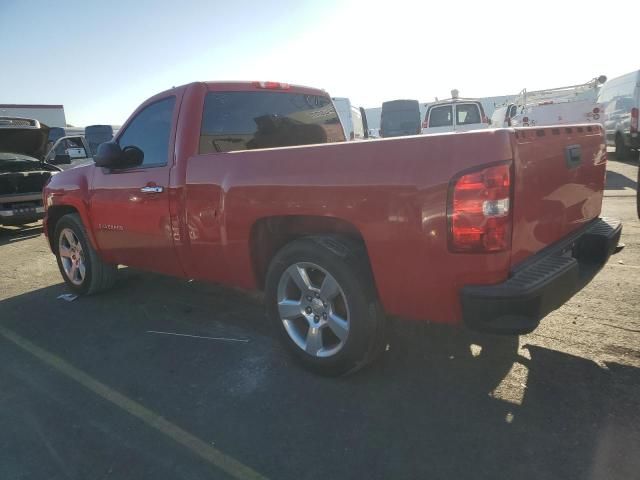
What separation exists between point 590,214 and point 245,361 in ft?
8.52

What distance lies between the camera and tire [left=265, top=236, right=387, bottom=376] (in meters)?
2.77

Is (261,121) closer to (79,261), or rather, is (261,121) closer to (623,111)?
(79,261)

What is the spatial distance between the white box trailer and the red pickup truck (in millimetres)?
36943

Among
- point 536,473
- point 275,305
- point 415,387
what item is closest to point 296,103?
point 275,305

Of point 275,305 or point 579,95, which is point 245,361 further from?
point 579,95

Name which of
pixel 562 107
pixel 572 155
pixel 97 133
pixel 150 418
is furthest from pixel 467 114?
pixel 97 133

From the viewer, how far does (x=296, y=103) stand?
4379 mm

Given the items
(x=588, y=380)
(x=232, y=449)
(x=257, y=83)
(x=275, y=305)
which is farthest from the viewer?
(x=257, y=83)

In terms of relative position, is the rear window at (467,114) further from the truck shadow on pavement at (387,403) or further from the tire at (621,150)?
the truck shadow on pavement at (387,403)

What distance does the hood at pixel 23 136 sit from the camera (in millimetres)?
8820

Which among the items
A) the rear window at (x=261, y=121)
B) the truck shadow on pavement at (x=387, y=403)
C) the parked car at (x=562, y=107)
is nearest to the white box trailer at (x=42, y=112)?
the parked car at (x=562, y=107)

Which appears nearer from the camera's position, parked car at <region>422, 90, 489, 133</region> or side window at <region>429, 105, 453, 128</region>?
parked car at <region>422, 90, 489, 133</region>

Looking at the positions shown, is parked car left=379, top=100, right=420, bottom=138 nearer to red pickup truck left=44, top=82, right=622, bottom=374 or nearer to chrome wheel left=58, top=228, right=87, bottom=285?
red pickup truck left=44, top=82, right=622, bottom=374

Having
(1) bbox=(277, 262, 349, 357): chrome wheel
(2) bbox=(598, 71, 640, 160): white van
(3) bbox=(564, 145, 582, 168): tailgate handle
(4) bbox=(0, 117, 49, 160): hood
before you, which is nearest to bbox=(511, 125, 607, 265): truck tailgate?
(3) bbox=(564, 145, 582, 168): tailgate handle
